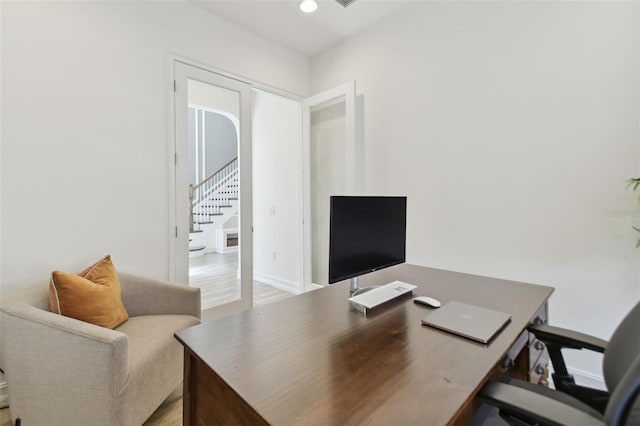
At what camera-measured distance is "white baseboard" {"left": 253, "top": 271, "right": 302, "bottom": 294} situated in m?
3.87

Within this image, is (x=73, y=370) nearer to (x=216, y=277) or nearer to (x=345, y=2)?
(x=216, y=277)

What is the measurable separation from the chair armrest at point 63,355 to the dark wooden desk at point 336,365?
1.67ft

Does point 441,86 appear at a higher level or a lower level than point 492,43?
lower

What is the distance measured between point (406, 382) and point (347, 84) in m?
2.86

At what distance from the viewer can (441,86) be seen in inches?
98.8

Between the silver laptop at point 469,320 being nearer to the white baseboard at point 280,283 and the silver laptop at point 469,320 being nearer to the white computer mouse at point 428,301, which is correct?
the white computer mouse at point 428,301

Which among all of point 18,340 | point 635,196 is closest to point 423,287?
point 635,196

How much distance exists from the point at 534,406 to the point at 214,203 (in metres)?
2.94

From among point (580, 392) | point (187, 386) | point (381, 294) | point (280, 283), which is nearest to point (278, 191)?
point (280, 283)

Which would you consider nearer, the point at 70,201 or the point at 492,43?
A: the point at 70,201

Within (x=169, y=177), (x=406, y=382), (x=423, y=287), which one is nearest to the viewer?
(x=406, y=382)

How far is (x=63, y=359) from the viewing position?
4.25ft

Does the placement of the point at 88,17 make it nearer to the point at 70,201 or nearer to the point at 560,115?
the point at 70,201

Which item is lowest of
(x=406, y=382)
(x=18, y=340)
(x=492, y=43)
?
(x=18, y=340)
